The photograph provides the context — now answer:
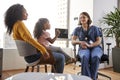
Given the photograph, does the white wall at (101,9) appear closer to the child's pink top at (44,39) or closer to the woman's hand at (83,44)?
the woman's hand at (83,44)

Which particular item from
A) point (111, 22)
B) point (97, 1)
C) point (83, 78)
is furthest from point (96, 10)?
point (83, 78)

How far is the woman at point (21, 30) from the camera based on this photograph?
2.27 m

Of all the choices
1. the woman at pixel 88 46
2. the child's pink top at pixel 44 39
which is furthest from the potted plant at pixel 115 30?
the child's pink top at pixel 44 39

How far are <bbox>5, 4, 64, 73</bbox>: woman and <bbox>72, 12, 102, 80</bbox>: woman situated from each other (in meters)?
0.39

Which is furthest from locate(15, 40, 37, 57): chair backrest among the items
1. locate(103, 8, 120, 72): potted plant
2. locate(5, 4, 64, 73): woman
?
locate(103, 8, 120, 72): potted plant

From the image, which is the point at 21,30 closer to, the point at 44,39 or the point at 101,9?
the point at 44,39

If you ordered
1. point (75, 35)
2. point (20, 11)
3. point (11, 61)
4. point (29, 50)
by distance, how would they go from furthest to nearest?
point (11, 61) < point (75, 35) < point (20, 11) < point (29, 50)

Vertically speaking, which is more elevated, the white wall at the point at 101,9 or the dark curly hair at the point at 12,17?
the white wall at the point at 101,9

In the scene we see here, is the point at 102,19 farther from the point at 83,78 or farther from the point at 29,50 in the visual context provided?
the point at 83,78

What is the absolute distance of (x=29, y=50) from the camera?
7.55 feet

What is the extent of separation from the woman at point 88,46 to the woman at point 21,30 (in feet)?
1.30

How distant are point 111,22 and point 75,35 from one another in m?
1.11

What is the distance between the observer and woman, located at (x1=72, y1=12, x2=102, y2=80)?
259 cm

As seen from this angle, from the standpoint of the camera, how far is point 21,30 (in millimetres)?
2266
